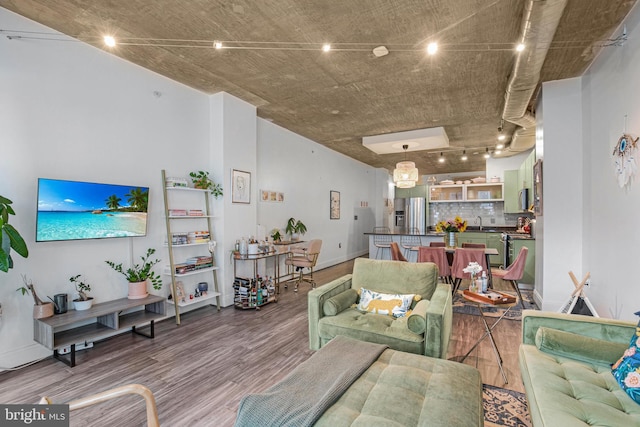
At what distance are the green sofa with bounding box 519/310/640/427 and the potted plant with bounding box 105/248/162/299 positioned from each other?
3.72 m

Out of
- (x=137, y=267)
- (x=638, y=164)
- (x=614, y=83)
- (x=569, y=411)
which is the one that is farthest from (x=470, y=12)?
(x=137, y=267)

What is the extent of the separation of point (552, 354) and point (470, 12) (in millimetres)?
2792

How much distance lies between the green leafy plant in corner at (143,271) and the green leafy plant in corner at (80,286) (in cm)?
30

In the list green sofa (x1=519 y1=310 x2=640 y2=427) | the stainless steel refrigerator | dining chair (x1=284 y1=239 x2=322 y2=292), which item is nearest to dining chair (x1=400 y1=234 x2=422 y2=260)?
dining chair (x1=284 y1=239 x2=322 y2=292)

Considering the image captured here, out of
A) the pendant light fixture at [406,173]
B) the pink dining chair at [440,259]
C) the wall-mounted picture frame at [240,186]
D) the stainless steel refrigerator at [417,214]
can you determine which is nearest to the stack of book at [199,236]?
the wall-mounted picture frame at [240,186]

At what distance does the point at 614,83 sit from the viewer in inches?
116

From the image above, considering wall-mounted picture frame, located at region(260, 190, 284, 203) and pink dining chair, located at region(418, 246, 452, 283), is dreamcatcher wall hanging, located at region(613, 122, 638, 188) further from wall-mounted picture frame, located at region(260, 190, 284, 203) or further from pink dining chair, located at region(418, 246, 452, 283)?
wall-mounted picture frame, located at region(260, 190, 284, 203)

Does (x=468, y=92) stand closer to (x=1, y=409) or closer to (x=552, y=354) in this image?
(x=552, y=354)

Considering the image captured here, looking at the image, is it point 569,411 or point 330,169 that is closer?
point 569,411

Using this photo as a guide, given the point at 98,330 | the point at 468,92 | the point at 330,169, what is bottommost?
the point at 98,330

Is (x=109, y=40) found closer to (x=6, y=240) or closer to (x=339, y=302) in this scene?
(x=6, y=240)

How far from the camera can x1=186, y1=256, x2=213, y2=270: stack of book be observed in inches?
165

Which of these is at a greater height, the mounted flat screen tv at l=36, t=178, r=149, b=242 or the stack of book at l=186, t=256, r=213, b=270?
the mounted flat screen tv at l=36, t=178, r=149, b=242

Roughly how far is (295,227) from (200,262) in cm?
255
